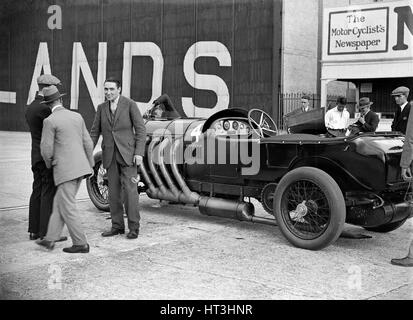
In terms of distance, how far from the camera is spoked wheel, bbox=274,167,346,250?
5.32 m

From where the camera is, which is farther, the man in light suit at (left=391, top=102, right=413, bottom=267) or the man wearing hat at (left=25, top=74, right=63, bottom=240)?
the man wearing hat at (left=25, top=74, right=63, bottom=240)

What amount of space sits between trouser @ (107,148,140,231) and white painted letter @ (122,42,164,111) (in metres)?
18.8

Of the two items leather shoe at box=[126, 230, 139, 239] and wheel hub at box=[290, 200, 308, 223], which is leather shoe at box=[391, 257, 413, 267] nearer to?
wheel hub at box=[290, 200, 308, 223]

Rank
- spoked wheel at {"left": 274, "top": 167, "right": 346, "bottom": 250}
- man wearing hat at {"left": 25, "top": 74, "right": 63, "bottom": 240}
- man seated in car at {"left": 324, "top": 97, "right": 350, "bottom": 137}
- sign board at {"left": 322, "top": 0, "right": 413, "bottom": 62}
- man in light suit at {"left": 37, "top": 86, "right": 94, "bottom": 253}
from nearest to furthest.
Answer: spoked wheel at {"left": 274, "top": 167, "right": 346, "bottom": 250}, man in light suit at {"left": 37, "top": 86, "right": 94, "bottom": 253}, man wearing hat at {"left": 25, "top": 74, "right": 63, "bottom": 240}, man seated in car at {"left": 324, "top": 97, "right": 350, "bottom": 137}, sign board at {"left": 322, "top": 0, "right": 413, "bottom": 62}

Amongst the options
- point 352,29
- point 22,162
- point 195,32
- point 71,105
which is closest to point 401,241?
point 22,162

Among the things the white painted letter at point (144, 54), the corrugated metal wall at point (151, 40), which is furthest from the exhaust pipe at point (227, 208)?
the white painted letter at point (144, 54)

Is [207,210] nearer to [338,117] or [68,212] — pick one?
[68,212]

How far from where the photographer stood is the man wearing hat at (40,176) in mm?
5926

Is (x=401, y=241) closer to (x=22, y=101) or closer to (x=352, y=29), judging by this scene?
(x=352, y=29)

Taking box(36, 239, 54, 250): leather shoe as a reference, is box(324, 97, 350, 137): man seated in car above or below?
above

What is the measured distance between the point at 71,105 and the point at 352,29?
16.2 metres

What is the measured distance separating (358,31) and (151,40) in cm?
1037

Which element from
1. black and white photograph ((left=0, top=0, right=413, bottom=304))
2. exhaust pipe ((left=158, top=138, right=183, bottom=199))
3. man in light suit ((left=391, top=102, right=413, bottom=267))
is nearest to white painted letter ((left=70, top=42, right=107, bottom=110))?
black and white photograph ((left=0, top=0, right=413, bottom=304))

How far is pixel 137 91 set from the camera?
→ 25844mm
